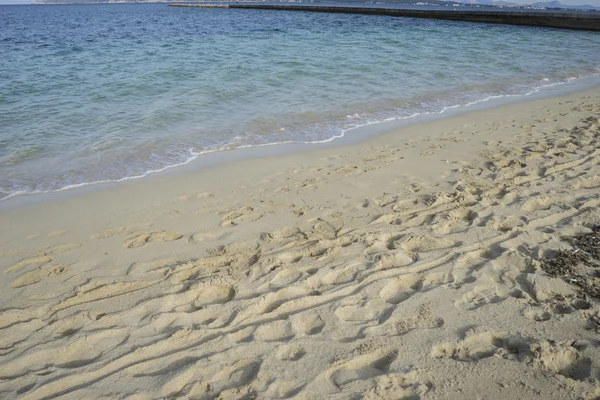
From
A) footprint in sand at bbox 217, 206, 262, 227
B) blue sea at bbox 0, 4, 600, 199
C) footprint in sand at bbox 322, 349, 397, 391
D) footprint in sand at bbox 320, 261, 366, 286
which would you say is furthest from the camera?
blue sea at bbox 0, 4, 600, 199

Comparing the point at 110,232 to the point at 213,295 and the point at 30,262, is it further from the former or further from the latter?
the point at 213,295

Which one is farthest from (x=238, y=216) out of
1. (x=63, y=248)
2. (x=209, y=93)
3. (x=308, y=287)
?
(x=209, y=93)

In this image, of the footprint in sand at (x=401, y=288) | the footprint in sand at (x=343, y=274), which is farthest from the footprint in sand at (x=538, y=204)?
the footprint in sand at (x=343, y=274)

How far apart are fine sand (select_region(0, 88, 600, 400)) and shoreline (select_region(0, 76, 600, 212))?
215 mm

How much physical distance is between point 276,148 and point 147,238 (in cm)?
295

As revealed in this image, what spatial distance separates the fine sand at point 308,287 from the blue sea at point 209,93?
1.47m

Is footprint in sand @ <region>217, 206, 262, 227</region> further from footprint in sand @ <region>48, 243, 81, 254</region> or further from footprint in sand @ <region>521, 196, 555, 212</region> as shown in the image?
footprint in sand @ <region>521, 196, 555, 212</region>

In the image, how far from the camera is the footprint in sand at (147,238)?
364 centimetres

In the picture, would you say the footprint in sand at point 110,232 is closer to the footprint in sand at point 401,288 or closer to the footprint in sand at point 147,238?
the footprint in sand at point 147,238

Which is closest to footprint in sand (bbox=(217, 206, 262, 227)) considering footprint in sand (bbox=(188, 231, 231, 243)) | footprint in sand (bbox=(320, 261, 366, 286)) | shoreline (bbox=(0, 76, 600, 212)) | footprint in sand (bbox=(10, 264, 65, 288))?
footprint in sand (bbox=(188, 231, 231, 243))

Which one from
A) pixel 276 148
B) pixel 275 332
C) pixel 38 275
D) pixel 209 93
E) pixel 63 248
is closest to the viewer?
pixel 275 332

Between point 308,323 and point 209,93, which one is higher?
point 209,93

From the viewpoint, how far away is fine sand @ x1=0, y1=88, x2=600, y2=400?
2.14 meters

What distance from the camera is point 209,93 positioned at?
9.38 meters
